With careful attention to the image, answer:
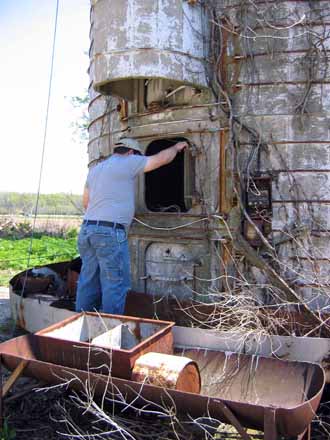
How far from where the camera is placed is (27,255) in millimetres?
19234

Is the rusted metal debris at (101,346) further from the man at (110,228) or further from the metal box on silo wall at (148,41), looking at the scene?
the metal box on silo wall at (148,41)

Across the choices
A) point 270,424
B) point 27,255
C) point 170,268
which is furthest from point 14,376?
point 27,255

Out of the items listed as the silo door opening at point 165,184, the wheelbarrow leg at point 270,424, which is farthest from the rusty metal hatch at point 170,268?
the wheelbarrow leg at point 270,424

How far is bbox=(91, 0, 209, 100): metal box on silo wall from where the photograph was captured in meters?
5.61

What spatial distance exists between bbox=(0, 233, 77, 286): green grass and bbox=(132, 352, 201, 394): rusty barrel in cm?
1030

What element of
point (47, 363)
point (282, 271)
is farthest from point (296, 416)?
point (282, 271)

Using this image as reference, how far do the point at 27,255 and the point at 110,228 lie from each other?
48.4 feet

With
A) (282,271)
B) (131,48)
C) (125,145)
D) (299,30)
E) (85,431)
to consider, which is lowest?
(85,431)

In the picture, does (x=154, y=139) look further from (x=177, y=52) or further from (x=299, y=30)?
(x=299, y=30)

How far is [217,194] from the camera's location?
Result: 613cm

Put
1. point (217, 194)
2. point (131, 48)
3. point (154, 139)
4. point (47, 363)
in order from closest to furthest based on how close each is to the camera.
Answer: point (47, 363) → point (131, 48) → point (217, 194) → point (154, 139)

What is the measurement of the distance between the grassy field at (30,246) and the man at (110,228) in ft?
6.15

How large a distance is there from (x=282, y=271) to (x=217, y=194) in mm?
1237

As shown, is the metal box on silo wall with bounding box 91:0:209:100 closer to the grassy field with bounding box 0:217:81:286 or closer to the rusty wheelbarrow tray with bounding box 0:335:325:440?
the grassy field with bounding box 0:217:81:286
